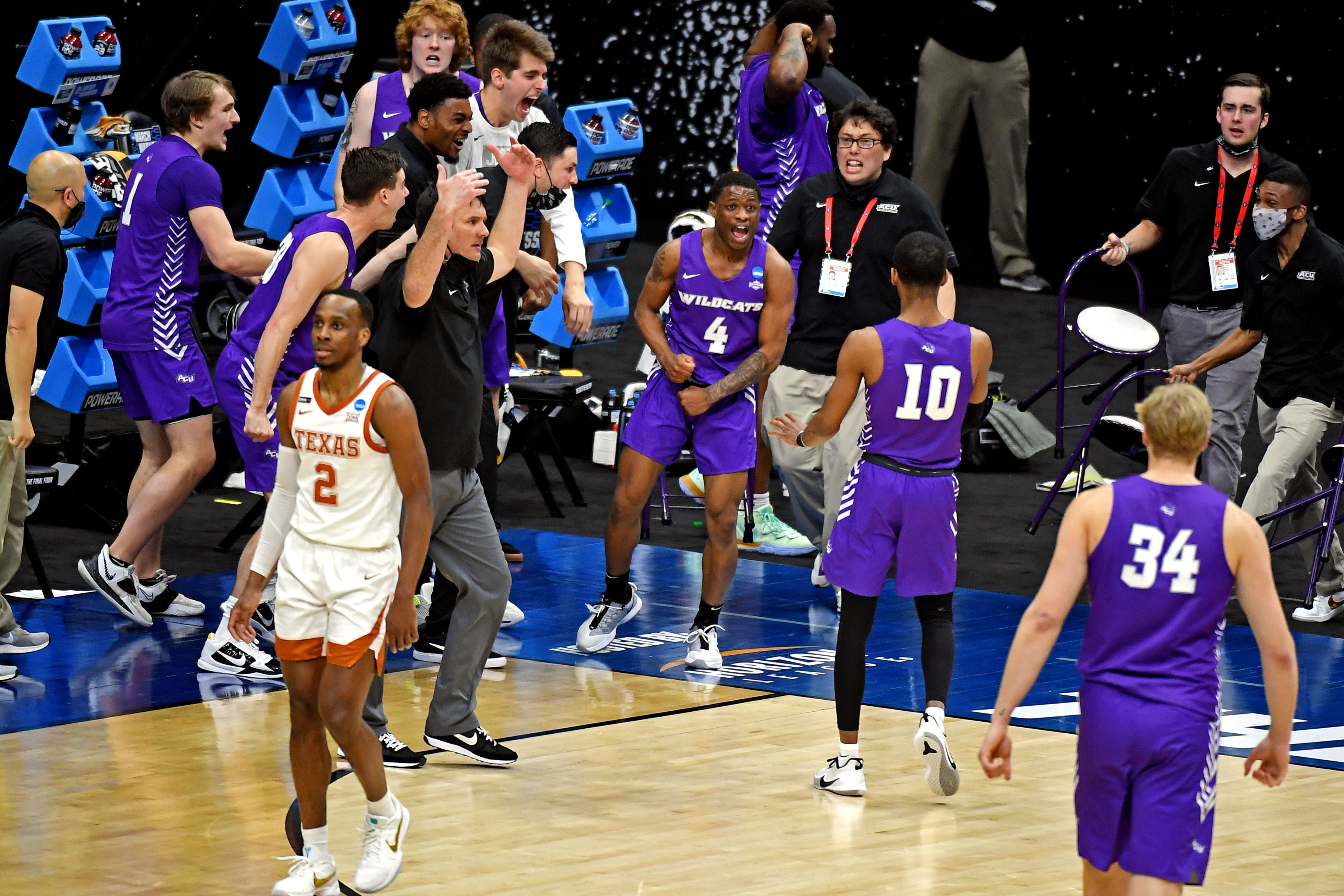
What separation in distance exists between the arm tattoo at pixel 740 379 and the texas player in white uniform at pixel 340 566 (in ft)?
7.29

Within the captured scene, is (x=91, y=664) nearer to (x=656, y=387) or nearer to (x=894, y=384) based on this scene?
(x=656, y=387)

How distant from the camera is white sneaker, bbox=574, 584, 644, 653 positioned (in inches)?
Result: 279

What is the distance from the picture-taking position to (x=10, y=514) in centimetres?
688

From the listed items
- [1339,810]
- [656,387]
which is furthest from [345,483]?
[1339,810]

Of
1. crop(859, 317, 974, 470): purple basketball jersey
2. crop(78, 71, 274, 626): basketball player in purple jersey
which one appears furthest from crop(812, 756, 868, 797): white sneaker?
crop(78, 71, 274, 626): basketball player in purple jersey

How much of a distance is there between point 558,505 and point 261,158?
14.9ft

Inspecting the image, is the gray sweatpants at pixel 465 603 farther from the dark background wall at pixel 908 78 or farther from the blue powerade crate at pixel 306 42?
the dark background wall at pixel 908 78

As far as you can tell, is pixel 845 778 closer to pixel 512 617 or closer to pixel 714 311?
A: pixel 714 311

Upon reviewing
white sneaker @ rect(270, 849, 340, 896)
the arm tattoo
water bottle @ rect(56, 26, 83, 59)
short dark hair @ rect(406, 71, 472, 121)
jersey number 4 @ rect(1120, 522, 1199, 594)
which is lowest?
white sneaker @ rect(270, 849, 340, 896)

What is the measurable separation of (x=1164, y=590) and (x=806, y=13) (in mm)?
5627

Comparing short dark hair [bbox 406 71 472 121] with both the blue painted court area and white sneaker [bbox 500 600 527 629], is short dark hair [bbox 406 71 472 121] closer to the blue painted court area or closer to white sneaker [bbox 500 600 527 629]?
the blue painted court area

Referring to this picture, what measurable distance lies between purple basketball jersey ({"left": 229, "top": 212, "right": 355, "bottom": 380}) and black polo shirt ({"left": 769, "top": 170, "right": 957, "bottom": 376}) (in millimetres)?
1995

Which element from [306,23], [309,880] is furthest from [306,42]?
[309,880]

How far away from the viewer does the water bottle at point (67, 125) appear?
927 cm
